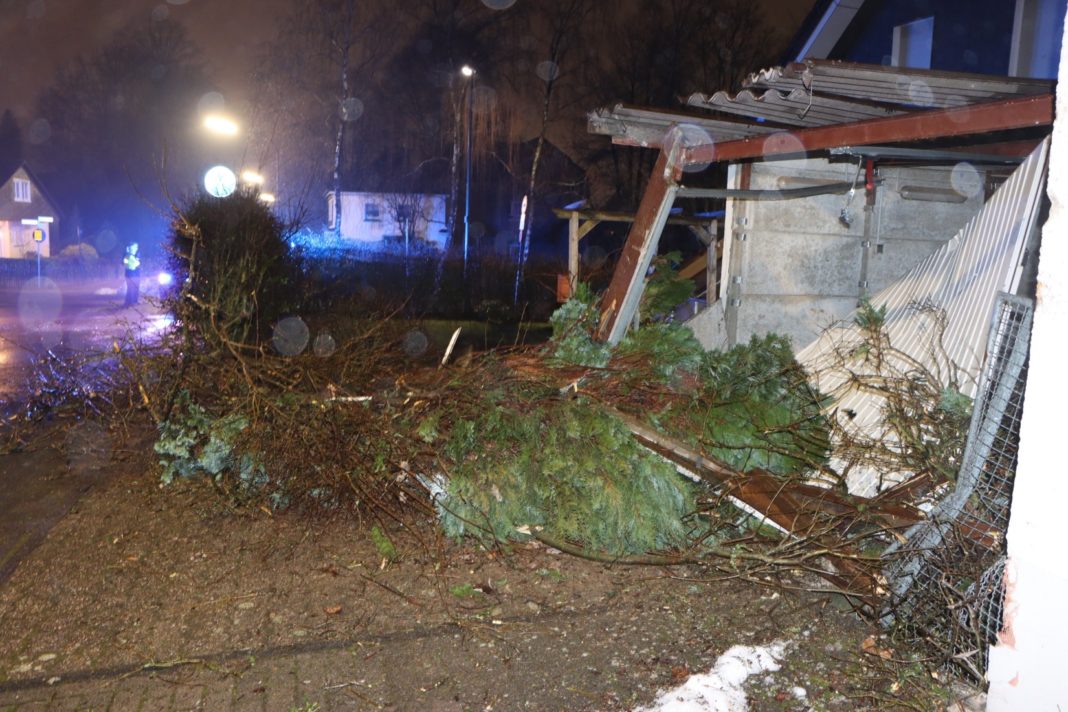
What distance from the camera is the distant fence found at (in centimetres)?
3303

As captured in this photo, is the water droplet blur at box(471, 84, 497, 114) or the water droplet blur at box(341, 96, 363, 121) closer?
the water droplet blur at box(471, 84, 497, 114)

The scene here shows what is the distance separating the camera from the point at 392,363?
709 cm

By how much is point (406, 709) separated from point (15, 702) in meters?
1.63

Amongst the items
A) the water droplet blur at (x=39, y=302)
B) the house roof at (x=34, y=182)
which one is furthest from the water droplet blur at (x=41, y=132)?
the water droplet blur at (x=39, y=302)

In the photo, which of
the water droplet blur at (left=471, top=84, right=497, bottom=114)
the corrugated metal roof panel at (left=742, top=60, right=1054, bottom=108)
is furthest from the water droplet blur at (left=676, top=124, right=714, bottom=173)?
the water droplet blur at (left=471, top=84, right=497, bottom=114)

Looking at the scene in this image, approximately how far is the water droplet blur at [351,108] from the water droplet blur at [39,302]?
10221 millimetres

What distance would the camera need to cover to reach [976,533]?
136 inches

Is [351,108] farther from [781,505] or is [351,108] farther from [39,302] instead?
[781,505]

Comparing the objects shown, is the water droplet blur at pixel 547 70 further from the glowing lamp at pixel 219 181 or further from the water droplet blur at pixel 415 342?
the glowing lamp at pixel 219 181

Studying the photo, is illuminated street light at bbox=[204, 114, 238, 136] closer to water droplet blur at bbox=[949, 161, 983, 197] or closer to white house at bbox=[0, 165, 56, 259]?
water droplet blur at bbox=[949, 161, 983, 197]

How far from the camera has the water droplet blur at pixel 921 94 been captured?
5.14 m

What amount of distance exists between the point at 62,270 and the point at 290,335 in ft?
99.9

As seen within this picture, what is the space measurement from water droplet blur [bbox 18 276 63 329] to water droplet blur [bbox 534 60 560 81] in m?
13.8

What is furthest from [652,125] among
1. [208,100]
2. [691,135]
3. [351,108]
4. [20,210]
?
[20,210]
